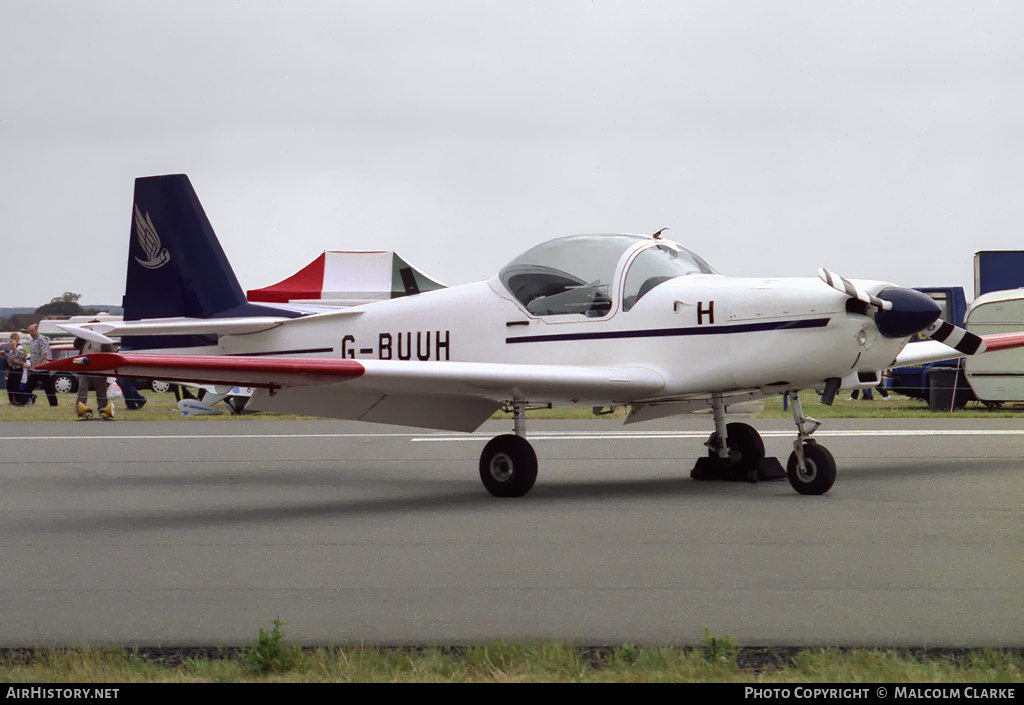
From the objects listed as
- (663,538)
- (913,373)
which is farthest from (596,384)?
(913,373)

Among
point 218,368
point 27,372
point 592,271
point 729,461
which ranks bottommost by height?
point 729,461

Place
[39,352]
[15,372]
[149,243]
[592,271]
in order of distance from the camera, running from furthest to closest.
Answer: [15,372]
[39,352]
[149,243]
[592,271]

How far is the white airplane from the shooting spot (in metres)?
9.14

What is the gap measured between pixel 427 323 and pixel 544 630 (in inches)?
265

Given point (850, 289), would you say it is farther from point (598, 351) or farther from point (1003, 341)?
point (1003, 341)

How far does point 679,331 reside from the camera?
9766mm

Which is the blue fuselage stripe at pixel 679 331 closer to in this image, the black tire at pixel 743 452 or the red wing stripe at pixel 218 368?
the black tire at pixel 743 452

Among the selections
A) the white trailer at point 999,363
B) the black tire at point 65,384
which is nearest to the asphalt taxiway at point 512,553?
the white trailer at point 999,363

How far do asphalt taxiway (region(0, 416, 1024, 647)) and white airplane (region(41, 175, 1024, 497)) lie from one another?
0.67 metres

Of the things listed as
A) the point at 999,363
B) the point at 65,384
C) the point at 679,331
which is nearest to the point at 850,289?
the point at 679,331

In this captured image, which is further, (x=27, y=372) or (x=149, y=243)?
(x=27, y=372)

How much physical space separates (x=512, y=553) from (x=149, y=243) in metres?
8.86

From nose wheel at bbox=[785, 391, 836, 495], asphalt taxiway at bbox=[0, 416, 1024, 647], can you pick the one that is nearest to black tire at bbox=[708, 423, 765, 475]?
asphalt taxiway at bbox=[0, 416, 1024, 647]

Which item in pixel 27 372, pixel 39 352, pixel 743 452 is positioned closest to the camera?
pixel 743 452
